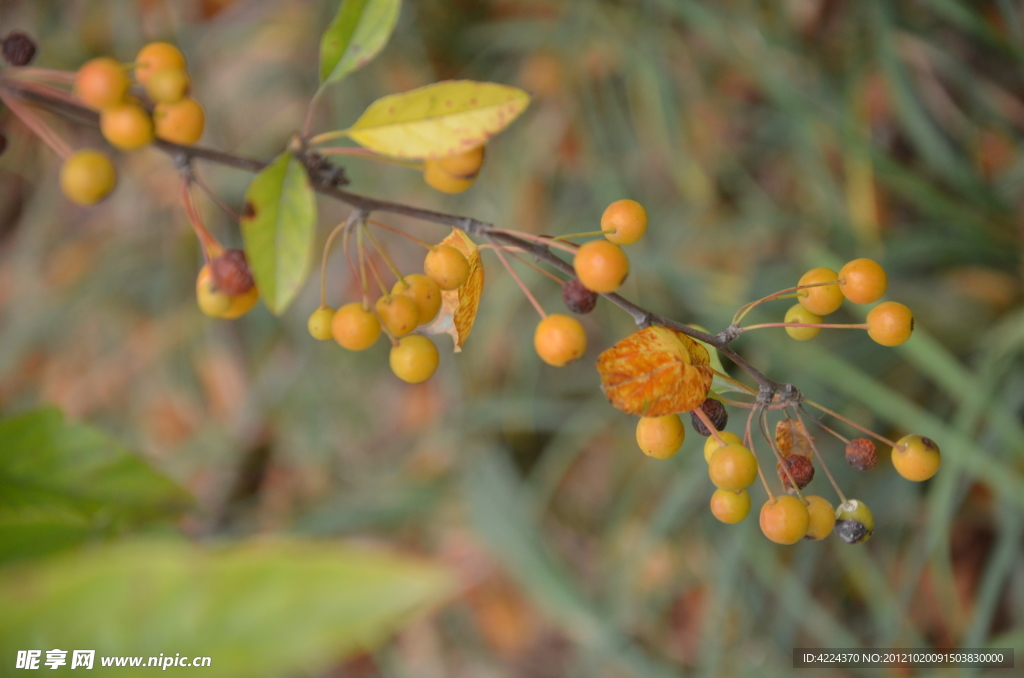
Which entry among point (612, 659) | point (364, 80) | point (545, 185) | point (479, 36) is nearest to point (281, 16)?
point (364, 80)

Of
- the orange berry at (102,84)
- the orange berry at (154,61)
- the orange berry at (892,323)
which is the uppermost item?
the orange berry at (154,61)

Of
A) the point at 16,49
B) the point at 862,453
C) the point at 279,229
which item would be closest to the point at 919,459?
the point at 862,453

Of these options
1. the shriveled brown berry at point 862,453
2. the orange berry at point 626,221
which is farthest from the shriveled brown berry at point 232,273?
the shriveled brown berry at point 862,453

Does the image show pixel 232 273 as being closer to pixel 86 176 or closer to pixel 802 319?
pixel 86 176

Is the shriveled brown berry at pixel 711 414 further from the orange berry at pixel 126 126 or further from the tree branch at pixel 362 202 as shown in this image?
the orange berry at pixel 126 126

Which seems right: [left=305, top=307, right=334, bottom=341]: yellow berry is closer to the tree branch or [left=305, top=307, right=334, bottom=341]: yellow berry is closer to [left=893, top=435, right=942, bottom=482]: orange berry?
the tree branch

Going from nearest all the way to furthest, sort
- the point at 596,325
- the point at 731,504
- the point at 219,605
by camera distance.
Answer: the point at 219,605, the point at 731,504, the point at 596,325

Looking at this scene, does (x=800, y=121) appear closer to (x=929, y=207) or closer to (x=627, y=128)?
(x=929, y=207)

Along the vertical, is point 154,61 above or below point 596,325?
below
